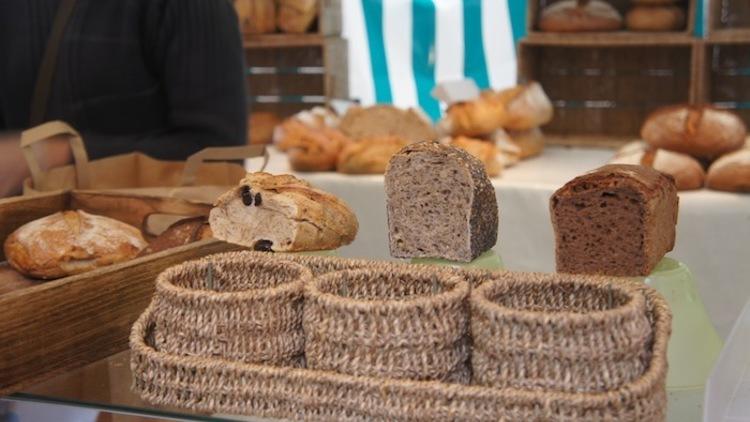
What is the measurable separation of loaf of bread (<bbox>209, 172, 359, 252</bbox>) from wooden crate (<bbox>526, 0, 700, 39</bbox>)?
7.53 ft

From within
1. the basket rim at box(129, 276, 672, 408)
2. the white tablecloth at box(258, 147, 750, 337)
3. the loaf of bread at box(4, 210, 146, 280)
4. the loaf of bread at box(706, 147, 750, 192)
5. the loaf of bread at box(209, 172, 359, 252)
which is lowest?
the white tablecloth at box(258, 147, 750, 337)

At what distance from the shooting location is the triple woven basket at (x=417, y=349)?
73 cm

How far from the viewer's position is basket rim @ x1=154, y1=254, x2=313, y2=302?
83cm

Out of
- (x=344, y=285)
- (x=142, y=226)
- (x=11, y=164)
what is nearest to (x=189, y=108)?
(x=11, y=164)

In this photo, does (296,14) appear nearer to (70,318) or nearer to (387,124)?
(387,124)

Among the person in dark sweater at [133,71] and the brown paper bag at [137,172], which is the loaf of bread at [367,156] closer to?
the person in dark sweater at [133,71]

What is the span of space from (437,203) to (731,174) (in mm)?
1607

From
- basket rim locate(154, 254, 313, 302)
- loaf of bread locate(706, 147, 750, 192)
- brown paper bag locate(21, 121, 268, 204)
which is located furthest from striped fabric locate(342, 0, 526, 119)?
basket rim locate(154, 254, 313, 302)

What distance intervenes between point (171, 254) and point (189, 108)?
0.86 meters

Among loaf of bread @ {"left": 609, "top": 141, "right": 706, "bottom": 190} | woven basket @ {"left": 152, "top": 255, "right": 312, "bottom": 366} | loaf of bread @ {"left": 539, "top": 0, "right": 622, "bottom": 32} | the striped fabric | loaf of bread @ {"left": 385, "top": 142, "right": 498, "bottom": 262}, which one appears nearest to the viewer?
woven basket @ {"left": 152, "top": 255, "right": 312, "bottom": 366}

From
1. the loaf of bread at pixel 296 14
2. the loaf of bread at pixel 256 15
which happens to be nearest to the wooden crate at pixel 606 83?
the loaf of bread at pixel 296 14

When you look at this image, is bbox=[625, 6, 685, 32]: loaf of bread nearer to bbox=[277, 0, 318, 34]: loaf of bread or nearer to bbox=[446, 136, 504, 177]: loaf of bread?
bbox=[446, 136, 504, 177]: loaf of bread

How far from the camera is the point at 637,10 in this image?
3291 mm

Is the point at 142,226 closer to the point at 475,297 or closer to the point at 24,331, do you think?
the point at 24,331
